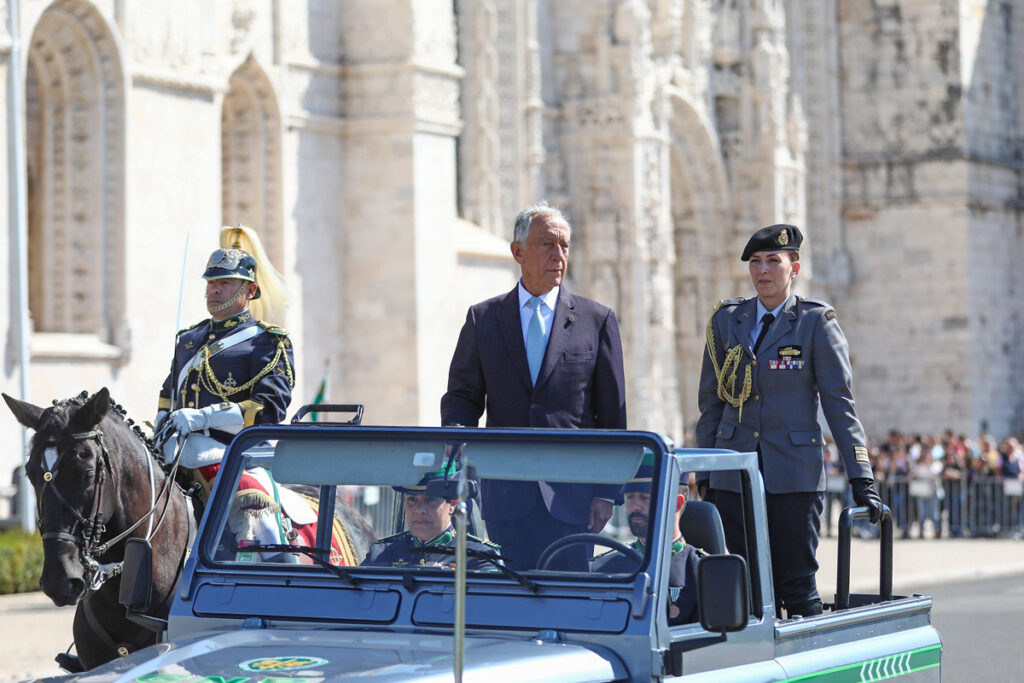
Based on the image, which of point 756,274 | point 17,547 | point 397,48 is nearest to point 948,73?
point 397,48

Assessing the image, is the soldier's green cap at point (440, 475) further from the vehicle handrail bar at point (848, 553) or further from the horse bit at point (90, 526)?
the horse bit at point (90, 526)

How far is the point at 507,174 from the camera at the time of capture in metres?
29.3

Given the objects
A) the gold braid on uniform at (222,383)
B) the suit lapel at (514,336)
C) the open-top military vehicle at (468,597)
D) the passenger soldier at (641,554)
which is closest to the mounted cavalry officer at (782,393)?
the suit lapel at (514,336)

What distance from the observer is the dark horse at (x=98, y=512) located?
23.4 ft

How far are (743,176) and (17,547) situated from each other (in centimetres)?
2294

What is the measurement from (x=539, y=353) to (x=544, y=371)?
0.33 ft

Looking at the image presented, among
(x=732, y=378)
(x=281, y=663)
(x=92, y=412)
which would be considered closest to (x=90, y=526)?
(x=92, y=412)

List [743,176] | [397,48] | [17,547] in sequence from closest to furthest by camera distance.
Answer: [17,547]
[397,48]
[743,176]

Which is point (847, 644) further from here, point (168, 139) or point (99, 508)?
point (168, 139)

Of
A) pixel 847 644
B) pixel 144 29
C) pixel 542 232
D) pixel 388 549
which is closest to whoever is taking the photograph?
pixel 388 549

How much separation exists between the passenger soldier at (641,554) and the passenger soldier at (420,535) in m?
0.48

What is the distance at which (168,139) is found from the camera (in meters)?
22.0

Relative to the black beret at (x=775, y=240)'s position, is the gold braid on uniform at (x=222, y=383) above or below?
below

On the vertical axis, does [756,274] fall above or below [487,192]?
below
